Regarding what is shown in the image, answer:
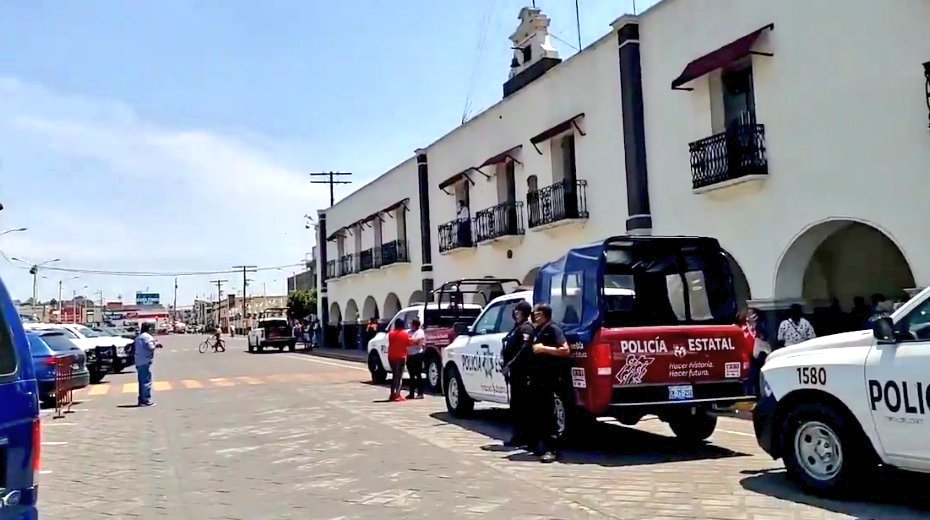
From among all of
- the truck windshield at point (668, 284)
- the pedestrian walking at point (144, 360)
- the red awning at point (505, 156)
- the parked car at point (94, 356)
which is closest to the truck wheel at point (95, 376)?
the parked car at point (94, 356)

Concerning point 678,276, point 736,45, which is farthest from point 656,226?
point 678,276

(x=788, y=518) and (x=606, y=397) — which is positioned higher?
(x=606, y=397)

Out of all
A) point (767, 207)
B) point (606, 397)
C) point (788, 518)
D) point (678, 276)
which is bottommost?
point (788, 518)

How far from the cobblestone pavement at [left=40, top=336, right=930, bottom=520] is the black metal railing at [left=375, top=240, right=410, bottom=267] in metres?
19.5

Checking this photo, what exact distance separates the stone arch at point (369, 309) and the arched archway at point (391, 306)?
8.99ft

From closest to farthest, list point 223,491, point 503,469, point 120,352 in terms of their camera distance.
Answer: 1. point 223,491
2. point 503,469
3. point 120,352

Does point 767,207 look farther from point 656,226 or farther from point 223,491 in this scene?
point 223,491

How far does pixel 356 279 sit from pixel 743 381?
3382 centimetres

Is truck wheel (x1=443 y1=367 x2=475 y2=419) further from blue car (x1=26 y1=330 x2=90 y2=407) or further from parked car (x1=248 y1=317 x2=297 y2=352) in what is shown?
parked car (x1=248 y1=317 x2=297 y2=352)

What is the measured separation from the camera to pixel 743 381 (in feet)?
33.8

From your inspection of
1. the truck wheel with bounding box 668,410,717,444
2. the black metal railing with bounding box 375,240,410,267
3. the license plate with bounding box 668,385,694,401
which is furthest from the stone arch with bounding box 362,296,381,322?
the license plate with bounding box 668,385,694,401

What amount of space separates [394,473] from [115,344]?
74.3 ft

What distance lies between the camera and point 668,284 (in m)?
10.7

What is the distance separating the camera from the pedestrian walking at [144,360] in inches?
700
